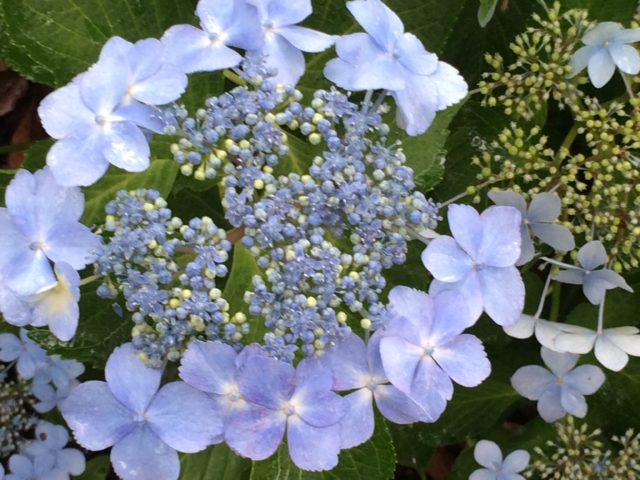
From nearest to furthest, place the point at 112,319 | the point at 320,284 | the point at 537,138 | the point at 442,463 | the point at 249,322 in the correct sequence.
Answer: the point at 320,284, the point at 249,322, the point at 112,319, the point at 537,138, the point at 442,463

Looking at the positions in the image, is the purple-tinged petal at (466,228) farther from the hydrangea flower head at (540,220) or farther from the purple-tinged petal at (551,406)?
the purple-tinged petal at (551,406)

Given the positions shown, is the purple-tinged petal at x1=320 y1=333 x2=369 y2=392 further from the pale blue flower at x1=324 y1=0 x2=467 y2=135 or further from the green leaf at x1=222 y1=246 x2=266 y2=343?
the pale blue flower at x1=324 y1=0 x2=467 y2=135

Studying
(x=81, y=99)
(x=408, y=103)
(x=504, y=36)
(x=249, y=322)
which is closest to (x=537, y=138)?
(x=504, y=36)

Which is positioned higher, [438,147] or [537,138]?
[438,147]

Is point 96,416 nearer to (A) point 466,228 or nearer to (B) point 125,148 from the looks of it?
(B) point 125,148

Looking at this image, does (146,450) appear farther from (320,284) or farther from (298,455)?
(320,284)

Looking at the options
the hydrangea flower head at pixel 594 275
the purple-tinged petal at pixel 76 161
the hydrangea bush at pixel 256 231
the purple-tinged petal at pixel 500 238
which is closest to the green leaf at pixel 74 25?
the hydrangea bush at pixel 256 231
